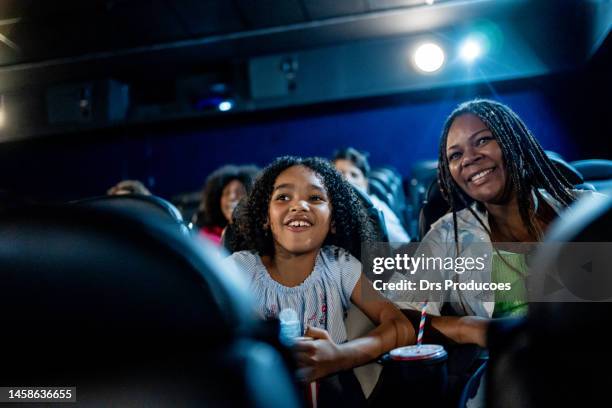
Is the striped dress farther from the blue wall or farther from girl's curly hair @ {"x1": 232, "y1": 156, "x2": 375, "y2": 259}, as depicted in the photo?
the blue wall

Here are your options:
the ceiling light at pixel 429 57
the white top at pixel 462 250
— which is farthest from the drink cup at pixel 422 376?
the ceiling light at pixel 429 57

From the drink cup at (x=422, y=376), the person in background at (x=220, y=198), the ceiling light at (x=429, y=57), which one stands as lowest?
the drink cup at (x=422, y=376)

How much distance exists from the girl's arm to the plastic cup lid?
0.28ft


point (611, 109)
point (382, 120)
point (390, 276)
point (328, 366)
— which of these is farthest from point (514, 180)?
point (382, 120)

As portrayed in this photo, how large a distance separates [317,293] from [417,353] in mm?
408

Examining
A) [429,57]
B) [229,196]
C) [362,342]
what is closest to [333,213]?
[362,342]

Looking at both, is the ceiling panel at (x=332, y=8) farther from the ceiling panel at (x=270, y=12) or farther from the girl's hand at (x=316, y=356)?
the girl's hand at (x=316, y=356)

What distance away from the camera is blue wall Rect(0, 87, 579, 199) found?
21.9 ft

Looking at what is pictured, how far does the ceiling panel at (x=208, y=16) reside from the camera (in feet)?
15.2

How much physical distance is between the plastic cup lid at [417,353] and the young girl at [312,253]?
10cm

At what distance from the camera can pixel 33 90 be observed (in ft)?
20.2

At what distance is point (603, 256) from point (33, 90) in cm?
686

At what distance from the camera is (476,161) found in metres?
1.49

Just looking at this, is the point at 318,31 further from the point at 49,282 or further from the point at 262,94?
the point at 49,282
